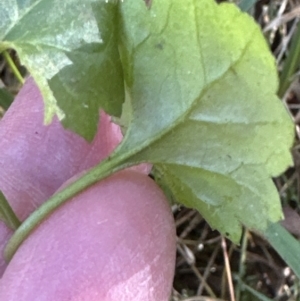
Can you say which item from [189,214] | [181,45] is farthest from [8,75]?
[181,45]

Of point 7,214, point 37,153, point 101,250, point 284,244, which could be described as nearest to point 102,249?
point 101,250

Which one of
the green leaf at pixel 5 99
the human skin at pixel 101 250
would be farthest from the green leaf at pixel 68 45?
the green leaf at pixel 5 99

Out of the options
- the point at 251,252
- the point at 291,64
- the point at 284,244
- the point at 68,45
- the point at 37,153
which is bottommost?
the point at 251,252

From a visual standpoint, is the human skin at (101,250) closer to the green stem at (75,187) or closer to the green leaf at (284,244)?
the green stem at (75,187)

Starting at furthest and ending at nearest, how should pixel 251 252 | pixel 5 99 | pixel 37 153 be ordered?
pixel 251 252 → pixel 5 99 → pixel 37 153

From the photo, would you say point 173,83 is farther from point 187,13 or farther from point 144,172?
point 144,172

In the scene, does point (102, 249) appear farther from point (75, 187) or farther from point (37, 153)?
point (37, 153)

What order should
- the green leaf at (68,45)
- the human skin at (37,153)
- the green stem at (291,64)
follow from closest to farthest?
the green leaf at (68,45) < the human skin at (37,153) < the green stem at (291,64)
